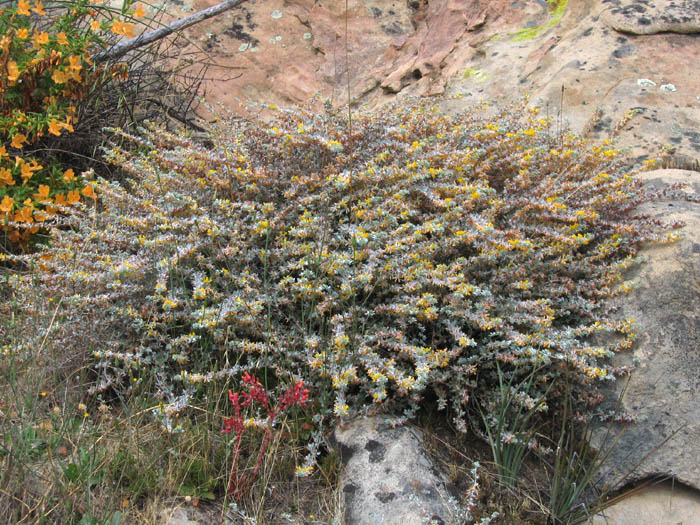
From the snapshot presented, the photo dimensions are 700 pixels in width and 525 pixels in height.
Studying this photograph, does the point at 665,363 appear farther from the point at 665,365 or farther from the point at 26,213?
the point at 26,213

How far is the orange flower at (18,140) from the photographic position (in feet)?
11.0

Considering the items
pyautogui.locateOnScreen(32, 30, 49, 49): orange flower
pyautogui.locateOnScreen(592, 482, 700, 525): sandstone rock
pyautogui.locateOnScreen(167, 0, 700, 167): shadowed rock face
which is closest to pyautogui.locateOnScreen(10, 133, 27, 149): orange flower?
pyautogui.locateOnScreen(32, 30, 49, 49): orange flower

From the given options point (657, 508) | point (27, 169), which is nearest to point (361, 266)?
point (657, 508)

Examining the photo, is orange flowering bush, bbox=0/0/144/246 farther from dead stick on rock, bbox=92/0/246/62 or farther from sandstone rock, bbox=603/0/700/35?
sandstone rock, bbox=603/0/700/35

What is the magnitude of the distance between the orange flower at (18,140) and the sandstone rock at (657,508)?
3.36m

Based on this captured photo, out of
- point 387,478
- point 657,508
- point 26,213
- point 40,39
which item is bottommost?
point 657,508

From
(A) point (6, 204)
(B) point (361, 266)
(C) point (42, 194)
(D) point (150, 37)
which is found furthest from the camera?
(D) point (150, 37)

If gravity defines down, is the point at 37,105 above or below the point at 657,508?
above

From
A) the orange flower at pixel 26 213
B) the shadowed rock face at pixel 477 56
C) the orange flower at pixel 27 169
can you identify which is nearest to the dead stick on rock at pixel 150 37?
the shadowed rock face at pixel 477 56

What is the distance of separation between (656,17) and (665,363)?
2.82 metres

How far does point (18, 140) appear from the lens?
11.0 feet

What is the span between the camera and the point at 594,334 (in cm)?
258

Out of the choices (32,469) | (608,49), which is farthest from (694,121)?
(32,469)

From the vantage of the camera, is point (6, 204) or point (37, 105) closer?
point (6, 204)
